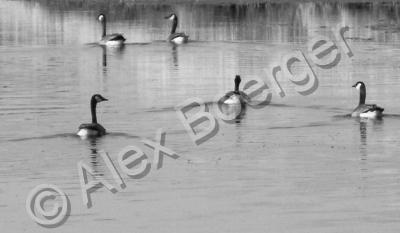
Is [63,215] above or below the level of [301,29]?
below

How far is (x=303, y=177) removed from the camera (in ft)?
88.0

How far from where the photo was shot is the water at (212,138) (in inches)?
928

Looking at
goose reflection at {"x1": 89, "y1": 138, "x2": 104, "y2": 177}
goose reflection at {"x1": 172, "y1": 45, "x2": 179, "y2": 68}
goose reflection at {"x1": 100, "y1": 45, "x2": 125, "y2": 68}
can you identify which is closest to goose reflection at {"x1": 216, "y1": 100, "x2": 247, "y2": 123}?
goose reflection at {"x1": 89, "y1": 138, "x2": 104, "y2": 177}

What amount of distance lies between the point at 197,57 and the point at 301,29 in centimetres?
1149

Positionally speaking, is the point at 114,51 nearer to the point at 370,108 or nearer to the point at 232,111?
the point at 232,111

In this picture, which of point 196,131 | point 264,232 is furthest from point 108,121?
point 264,232

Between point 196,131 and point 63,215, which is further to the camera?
point 196,131

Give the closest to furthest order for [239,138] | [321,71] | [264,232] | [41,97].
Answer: [264,232]
[239,138]
[41,97]
[321,71]

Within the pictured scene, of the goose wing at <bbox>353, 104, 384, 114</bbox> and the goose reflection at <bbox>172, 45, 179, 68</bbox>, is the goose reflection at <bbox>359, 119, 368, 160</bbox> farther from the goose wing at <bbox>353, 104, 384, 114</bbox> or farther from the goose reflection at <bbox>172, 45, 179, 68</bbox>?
the goose reflection at <bbox>172, 45, 179, 68</bbox>

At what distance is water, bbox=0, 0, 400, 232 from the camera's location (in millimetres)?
23562

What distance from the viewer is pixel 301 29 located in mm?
64938

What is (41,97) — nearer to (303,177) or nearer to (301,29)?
(303,177)

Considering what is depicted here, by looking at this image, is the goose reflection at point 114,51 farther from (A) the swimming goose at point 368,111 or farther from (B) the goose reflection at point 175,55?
(A) the swimming goose at point 368,111

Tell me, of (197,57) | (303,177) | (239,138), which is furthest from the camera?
(197,57)
